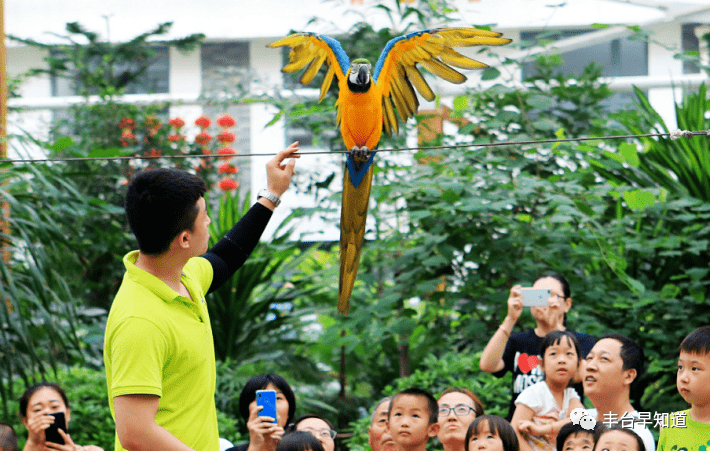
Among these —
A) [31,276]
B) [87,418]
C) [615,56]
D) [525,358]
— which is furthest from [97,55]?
[615,56]

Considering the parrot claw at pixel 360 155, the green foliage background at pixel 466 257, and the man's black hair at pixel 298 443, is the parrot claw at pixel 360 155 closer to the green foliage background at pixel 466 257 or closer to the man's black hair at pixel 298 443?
the man's black hair at pixel 298 443

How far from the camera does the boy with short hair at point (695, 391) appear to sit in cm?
184

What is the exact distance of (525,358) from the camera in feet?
8.63

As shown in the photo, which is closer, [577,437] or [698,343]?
[698,343]

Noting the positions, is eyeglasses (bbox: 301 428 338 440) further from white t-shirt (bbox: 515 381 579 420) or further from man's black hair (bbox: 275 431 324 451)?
white t-shirt (bbox: 515 381 579 420)

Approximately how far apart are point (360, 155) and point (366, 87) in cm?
21

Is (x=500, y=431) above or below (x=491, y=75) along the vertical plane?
below

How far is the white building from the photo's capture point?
7344 mm

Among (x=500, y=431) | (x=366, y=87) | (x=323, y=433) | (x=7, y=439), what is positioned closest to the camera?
(x=366, y=87)

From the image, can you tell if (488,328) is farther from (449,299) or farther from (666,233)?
(666,233)

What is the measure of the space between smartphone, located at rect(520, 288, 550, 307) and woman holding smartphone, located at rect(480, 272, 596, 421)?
0.02 meters

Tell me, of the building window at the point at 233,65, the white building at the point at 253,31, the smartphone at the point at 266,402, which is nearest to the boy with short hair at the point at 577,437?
the smartphone at the point at 266,402

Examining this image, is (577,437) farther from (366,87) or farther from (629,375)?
(366,87)

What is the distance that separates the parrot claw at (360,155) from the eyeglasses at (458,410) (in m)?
0.98
